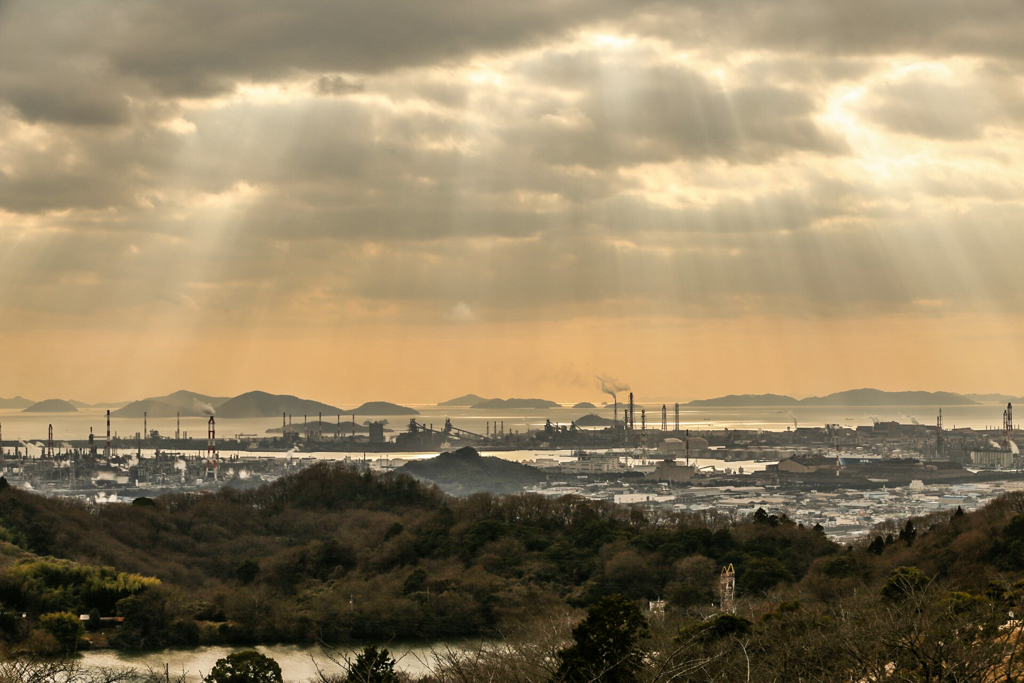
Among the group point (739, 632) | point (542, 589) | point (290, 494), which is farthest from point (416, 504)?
point (739, 632)

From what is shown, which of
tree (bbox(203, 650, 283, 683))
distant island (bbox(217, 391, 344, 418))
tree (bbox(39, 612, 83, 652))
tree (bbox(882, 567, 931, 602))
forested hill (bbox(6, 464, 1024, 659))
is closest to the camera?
tree (bbox(882, 567, 931, 602))

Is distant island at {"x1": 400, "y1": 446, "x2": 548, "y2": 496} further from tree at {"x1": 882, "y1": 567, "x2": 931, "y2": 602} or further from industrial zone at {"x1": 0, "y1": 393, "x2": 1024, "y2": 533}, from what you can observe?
tree at {"x1": 882, "y1": 567, "x2": 931, "y2": 602}

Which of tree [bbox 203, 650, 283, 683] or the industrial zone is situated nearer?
tree [bbox 203, 650, 283, 683]

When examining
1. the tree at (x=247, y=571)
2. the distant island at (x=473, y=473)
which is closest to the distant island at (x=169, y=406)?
the distant island at (x=473, y=473)

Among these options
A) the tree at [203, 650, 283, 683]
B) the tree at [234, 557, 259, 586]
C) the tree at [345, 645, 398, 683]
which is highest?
the tree at [345, 645, 398, 683]

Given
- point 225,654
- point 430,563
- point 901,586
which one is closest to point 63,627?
point 225,654

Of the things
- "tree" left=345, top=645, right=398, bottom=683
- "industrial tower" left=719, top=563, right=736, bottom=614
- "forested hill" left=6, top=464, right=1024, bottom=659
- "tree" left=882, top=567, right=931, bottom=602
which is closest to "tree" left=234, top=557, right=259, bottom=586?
"forested hill" left=6, top=464, right=1024, bottom=659

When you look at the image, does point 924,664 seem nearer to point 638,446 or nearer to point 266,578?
point 266,578

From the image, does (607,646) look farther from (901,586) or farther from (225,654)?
(225,654)
